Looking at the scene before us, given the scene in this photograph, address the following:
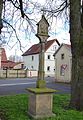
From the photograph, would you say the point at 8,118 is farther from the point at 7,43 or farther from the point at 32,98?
the point at 7,43

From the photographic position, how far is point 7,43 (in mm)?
14703

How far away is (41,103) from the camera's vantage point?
8711 millimetres

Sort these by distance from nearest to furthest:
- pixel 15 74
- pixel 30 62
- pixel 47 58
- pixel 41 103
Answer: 1. pixel 41 103
2. pixel 15 74
3. pixel 47 58
4. pixel 30 62

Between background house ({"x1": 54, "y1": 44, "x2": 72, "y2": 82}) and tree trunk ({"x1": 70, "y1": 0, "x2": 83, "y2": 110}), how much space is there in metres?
23.6

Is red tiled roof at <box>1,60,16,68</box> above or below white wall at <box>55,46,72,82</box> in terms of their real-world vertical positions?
above

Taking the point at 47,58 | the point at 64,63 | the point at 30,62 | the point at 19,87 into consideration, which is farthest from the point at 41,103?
the point at 30,62

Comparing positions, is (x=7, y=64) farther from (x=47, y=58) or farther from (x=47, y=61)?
(x=47, y=61)

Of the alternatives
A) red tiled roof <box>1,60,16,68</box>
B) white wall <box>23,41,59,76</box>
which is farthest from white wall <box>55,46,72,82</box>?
red tiled roof <box>1,60,16,68</box>

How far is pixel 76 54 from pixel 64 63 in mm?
25531

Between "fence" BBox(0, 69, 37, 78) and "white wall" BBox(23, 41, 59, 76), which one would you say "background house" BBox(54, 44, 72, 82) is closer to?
"fence" BBox(0, 69, 37, 78)

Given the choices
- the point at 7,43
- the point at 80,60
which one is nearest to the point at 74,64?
the point at 80,60

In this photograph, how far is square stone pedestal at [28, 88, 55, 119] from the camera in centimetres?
865

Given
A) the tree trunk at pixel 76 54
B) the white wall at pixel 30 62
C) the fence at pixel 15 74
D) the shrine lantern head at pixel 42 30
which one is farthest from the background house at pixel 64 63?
the white wall at pixel 30 62

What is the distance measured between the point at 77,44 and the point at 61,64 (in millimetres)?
26222
